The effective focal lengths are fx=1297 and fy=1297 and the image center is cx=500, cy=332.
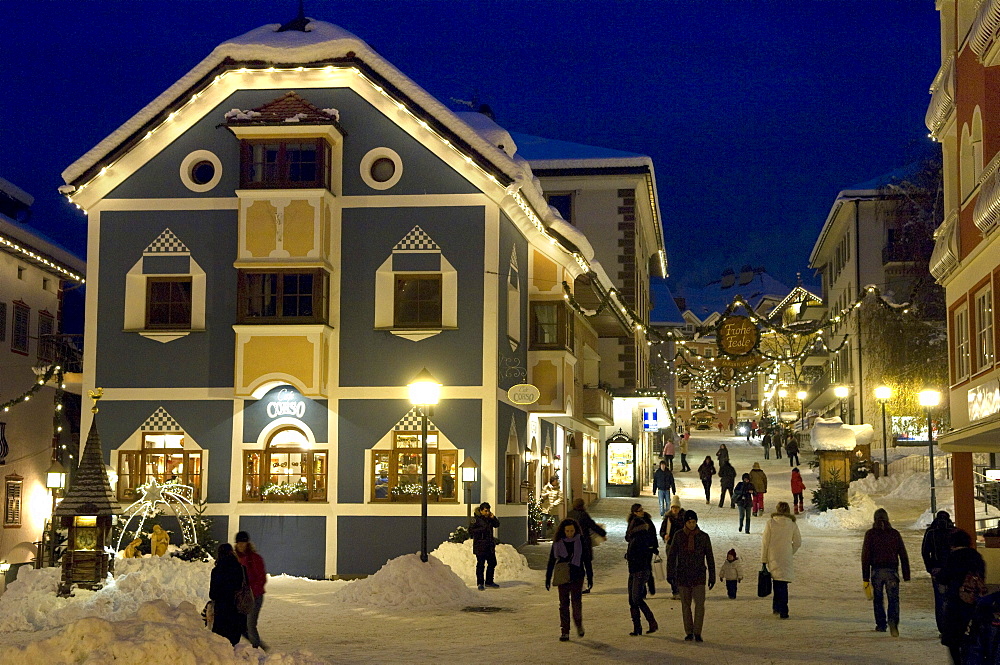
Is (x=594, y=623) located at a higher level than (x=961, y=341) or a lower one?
lower

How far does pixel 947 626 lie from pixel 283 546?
675 inches

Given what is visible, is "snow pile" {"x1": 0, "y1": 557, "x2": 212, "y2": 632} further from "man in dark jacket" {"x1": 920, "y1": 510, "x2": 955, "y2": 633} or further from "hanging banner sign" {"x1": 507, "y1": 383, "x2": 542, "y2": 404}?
"man in dark jacket" {"x1": 920, "y1": 510, "x2": 955, "y2": 633}

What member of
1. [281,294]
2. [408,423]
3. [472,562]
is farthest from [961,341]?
[281,294]

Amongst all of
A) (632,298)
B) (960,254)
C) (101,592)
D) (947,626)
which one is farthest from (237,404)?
(632,298)

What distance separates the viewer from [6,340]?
3628 cm

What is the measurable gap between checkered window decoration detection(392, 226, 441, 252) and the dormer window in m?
1.99

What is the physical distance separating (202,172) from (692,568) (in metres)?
16.1

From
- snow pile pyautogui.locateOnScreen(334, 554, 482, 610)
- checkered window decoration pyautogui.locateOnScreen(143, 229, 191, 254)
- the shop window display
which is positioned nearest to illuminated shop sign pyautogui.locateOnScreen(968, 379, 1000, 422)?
snow pile pyautogui.locateOnScreen(334, 554, 482, 610)

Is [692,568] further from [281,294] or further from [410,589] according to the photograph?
[281,294]

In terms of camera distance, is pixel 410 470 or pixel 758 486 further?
pixel 758 486

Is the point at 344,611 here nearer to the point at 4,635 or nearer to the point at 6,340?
the point at 4,635

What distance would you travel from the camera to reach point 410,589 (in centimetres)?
2186

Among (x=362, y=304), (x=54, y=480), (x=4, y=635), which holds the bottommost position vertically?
(x=4, y=635)

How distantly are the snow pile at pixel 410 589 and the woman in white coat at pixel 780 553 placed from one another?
5.38 metres
